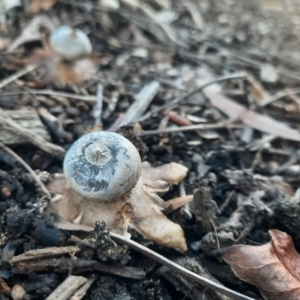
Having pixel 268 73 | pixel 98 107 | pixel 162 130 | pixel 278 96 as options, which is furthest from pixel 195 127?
pixel 268 73

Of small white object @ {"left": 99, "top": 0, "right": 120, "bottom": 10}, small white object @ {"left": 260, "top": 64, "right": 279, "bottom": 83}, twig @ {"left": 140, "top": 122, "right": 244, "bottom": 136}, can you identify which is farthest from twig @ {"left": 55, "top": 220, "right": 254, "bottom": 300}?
small white object @ {"left": 99, "top": 0, "right": 120, "bottom": 10}

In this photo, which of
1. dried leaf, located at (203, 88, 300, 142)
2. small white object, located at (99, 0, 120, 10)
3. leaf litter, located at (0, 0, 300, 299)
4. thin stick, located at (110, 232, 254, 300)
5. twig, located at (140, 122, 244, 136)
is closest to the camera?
thin stick, located at (110, 232, 254, 300)

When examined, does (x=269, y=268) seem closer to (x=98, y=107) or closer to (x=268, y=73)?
(x=98, y=107)

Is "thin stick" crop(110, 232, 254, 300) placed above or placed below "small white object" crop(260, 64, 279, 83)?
below

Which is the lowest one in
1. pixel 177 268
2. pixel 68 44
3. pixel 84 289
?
pixel 84 289

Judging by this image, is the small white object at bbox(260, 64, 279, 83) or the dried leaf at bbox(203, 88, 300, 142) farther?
the small white object at bbox(260, 64, 279, 83)

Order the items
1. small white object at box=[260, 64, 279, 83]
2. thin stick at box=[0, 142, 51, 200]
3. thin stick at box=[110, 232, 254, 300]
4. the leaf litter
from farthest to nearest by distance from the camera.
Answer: small white object at box=[260, 64, 279, 83], thin stick at box=[0, 142, 51, 200], the leaf litter, thin stick at box=[110, 232, 254, 300]

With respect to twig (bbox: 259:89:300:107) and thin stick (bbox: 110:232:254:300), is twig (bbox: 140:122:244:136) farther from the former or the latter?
thin stick (bbox: 110:232:254:300)
